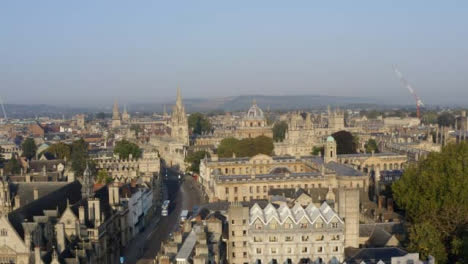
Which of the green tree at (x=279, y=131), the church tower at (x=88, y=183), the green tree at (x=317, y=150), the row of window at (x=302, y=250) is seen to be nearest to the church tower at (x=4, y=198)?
the church tower at (x=88, y=183)

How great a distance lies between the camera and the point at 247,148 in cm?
10481

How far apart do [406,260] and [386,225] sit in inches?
619

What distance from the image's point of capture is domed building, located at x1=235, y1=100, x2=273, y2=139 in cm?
13688

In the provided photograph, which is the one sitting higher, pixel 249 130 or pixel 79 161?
pixel 249 130

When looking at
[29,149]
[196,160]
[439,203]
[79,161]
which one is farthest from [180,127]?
[439,203]

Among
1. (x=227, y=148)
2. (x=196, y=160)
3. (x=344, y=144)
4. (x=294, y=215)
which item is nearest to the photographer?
(x=294, y=215)

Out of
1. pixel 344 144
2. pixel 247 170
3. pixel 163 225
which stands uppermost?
pixel 344 144

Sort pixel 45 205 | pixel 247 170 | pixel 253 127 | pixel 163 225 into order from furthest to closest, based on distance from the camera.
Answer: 1. pixel 253 127
2. pixel 247 170
3. pixel 163 225
4. pixel 45 205

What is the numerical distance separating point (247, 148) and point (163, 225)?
4315 centimetres

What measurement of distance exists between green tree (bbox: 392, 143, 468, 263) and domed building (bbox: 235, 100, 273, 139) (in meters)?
77.8

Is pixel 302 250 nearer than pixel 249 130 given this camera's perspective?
Yes

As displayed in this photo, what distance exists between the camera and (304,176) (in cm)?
7400

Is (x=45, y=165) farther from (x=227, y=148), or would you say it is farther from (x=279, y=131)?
(x=279, y=131)

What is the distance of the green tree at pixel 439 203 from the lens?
3972 centimetres
